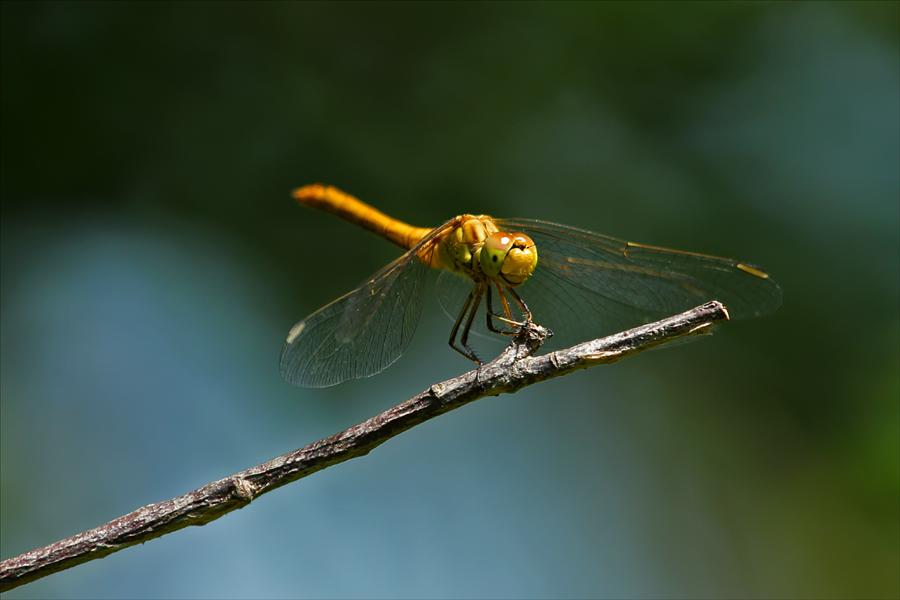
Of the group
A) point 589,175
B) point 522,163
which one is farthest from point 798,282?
point 522,163

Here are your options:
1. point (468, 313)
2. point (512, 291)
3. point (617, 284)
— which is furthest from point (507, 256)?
point (617, 284)

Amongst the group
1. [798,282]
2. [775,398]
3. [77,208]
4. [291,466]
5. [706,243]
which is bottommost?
[775,398]

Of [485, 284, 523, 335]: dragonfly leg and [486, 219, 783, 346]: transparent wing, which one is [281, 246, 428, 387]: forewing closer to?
[485, 284, 523, 335]: dragonfly leg

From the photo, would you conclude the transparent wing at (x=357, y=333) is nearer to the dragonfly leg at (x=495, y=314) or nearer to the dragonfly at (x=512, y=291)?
the dragonfly at (x=512, y=291)

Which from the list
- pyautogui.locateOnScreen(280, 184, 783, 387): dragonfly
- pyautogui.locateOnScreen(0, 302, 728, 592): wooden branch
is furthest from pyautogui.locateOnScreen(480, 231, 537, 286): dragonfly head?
pyautogui.locateOnScreen(0, 302, 728, 592): wooden branch

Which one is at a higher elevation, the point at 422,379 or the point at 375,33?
the point at 375,33

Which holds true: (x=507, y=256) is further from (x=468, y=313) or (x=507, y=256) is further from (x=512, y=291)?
(x=468, y=313)

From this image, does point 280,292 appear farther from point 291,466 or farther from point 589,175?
point 291,466
